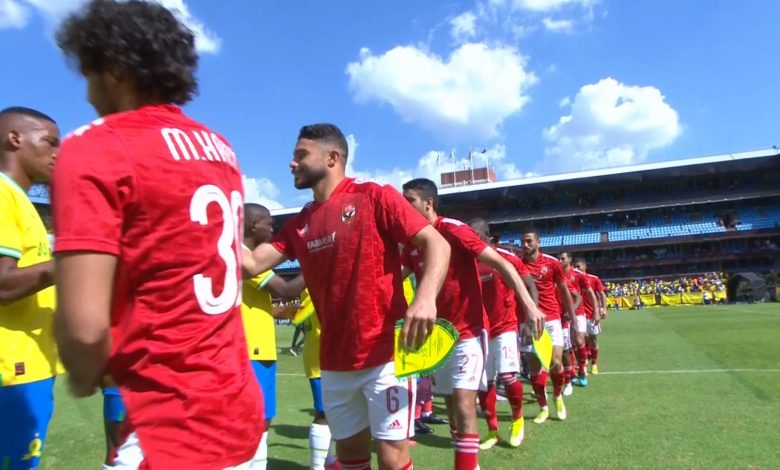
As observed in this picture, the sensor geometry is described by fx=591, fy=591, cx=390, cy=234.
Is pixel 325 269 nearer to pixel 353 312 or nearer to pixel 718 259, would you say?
pixel 353 312

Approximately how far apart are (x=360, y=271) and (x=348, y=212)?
34cm

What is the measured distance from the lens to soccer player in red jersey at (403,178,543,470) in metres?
4.70

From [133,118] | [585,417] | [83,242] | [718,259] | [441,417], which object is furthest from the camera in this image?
[718,259]

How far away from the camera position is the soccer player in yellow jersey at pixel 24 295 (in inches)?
94.9

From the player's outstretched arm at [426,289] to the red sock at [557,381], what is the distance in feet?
Answer: 17.9

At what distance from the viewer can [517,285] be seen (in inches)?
169

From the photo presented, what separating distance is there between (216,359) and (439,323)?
1866 millimetres

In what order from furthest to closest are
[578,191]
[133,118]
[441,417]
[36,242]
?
[578,191] → [441,417] → [36,242] → [133,118]

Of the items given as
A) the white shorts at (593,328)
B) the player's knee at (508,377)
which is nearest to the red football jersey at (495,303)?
the player's knee at (508,377)

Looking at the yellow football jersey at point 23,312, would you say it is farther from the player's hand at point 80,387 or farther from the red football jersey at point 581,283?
Answer: the red football jersey at point 581,283

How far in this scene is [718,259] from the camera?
1957 inches

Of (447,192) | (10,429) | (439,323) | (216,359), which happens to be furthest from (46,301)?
(447,192)

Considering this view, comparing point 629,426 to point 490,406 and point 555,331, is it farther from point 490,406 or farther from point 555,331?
point 555,331

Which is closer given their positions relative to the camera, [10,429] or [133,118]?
[133,118]
